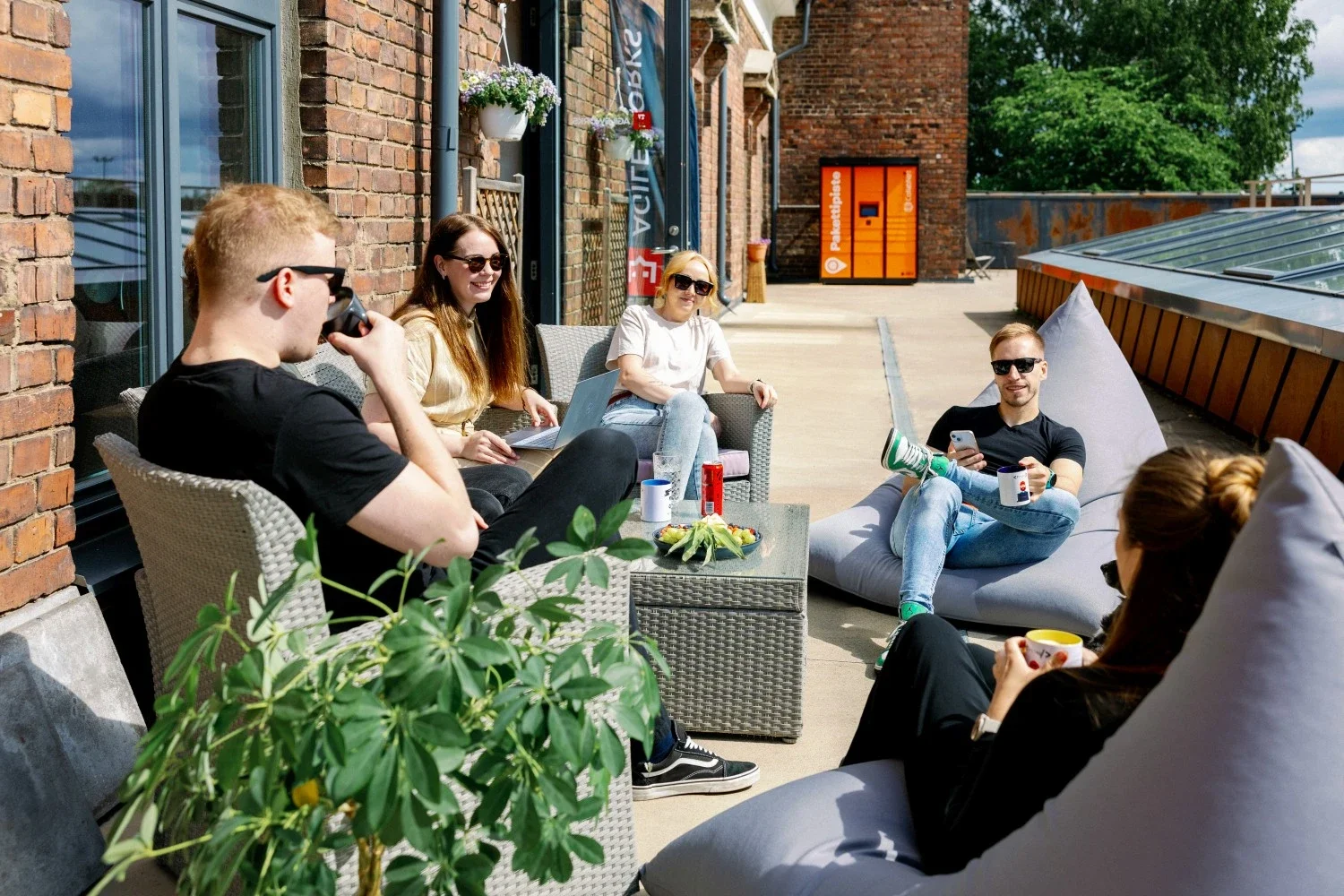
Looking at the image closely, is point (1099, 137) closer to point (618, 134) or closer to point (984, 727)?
point (618, 134)

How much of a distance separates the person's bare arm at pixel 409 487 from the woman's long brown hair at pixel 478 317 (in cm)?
132

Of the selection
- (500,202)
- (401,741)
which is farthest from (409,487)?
(500,202)

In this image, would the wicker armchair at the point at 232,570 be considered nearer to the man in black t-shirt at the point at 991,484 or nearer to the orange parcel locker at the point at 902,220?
the man in black t-shirt at the point at 991,484

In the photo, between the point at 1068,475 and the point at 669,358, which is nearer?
the point at 1068,475

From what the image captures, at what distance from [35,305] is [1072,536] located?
118 inches

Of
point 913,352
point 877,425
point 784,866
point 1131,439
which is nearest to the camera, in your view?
point 784,866

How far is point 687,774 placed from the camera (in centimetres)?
297

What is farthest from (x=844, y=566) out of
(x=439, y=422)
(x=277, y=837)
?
(x=277, y=837)

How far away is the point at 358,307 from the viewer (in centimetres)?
247

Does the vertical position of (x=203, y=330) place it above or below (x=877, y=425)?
above

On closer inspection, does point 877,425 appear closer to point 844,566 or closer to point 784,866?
point 844,566

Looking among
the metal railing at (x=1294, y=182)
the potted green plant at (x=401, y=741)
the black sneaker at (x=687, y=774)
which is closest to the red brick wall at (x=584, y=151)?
the black sneaker at (x=687, y=774)

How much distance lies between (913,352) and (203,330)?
10862 millimetres

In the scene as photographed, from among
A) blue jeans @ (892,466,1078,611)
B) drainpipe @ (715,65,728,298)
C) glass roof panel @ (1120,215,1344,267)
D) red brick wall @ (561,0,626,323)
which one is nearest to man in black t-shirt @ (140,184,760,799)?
blue jeans @ (892,466,1078,611)
